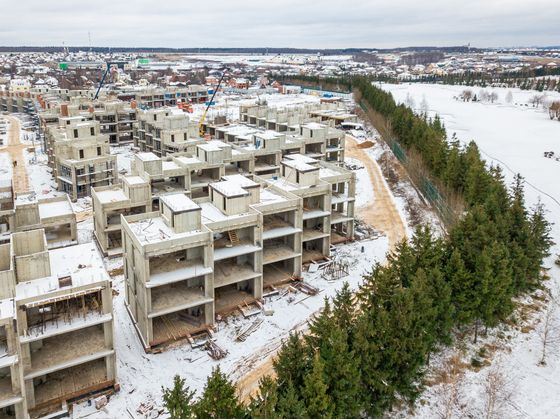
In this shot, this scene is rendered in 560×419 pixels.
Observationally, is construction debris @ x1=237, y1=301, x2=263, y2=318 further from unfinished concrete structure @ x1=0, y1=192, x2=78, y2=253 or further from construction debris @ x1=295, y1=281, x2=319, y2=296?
unfinished concrete structure @ x1=0, y1=192, x2=78, y2=253

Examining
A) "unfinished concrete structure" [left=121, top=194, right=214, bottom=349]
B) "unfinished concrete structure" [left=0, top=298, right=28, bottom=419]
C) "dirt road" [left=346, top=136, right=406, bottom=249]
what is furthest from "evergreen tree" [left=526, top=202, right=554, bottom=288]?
"unfinished concrete structure" [left=0, top=298, right=28, bottom=419]

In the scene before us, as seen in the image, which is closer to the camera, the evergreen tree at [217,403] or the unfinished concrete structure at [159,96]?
the evergreen tree at [217,403]

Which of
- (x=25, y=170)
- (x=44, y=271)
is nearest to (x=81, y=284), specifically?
(x=44, y=271)

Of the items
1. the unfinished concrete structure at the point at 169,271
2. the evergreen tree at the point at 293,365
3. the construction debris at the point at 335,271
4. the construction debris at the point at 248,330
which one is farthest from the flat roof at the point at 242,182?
the evergreen tree at the point at 293,365

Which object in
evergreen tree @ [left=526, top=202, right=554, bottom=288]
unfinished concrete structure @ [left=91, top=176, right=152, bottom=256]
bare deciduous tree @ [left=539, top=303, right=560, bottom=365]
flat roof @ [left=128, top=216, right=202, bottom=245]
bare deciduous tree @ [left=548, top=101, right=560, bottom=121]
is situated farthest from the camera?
bare deciduous tree @ [left=548, top=101, right=560, bottom=121]

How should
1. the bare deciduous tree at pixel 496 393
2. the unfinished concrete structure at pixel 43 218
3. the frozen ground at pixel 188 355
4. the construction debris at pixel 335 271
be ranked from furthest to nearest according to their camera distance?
the construction debris at pixel 335 271, the unfinished concrete structure at pixel 43 218, the frozen ground at pixel 188 355, the bare deciduous tree at pixel 496 393

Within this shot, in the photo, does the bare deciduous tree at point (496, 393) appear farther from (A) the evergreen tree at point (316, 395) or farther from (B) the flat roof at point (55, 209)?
(B) the flat roof at point (55, 209)
